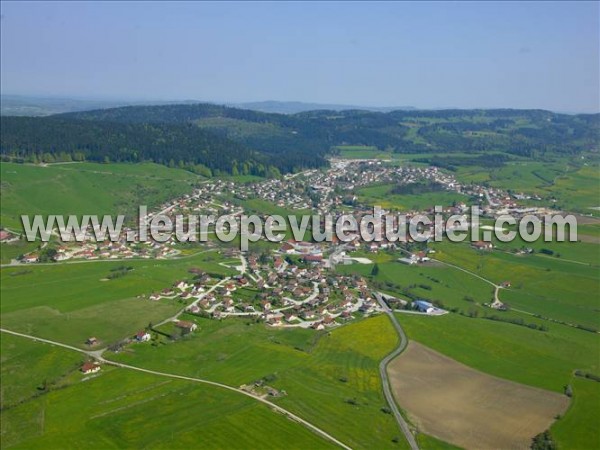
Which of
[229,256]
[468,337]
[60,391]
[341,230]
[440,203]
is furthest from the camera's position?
[440,203]

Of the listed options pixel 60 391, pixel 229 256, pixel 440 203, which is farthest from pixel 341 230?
pixel 60 391

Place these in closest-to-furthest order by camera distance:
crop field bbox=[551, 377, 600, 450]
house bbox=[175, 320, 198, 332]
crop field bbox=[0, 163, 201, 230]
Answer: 1. crop field bbox=[551, 377, 600, 450]
2. house bbox=[175, 320, 198, 332]
3. crop field bbox=[0, 163, 201, 230]

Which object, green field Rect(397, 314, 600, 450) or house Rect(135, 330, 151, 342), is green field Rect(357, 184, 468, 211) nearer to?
green field Rect(397, 314, 600, 450)

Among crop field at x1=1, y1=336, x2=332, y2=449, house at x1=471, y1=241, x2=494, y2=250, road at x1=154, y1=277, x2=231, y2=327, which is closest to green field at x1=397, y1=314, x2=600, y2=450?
crop field at x1=1, y1=336, x2=332, y2=449

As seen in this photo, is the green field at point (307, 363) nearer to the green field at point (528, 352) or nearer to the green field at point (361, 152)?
the green field at point (528, 352)

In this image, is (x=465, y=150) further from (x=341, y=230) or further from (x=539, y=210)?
(x=341, y=230)

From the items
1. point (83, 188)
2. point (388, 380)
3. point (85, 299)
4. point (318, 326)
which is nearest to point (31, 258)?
point (85, 299)

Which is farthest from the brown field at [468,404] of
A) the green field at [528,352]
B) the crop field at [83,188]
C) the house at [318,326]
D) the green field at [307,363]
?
the crop field at [83,188]
